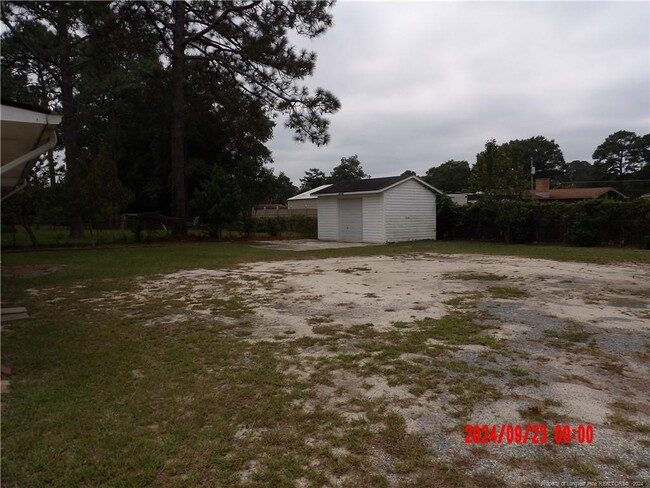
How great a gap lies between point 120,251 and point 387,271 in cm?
914

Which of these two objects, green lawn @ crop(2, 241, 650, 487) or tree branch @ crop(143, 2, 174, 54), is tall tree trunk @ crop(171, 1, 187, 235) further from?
green lawn @ crop(2, 241, 650, 487)

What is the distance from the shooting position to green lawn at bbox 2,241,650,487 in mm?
2223

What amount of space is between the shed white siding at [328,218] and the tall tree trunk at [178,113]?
6.26 metres

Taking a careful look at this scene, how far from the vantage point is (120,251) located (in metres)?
14.2

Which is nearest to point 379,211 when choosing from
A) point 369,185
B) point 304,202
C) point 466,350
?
point 369,185

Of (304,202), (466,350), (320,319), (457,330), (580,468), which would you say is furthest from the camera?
(304,202)

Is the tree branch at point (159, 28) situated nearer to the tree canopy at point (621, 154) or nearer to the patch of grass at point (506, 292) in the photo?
the patch of grass at point (506, 292)

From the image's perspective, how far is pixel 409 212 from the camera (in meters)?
19.5

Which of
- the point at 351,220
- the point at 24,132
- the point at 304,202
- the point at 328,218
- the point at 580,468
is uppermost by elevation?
the point at 304,202

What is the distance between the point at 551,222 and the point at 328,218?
9.36 metres

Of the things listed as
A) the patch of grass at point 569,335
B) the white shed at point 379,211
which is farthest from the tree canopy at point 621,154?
the patch of grass at point 569,335

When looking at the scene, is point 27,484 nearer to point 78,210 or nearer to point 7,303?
point 7,303

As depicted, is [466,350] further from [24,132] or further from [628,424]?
[24,132]

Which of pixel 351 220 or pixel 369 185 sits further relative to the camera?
pixel 351 220
